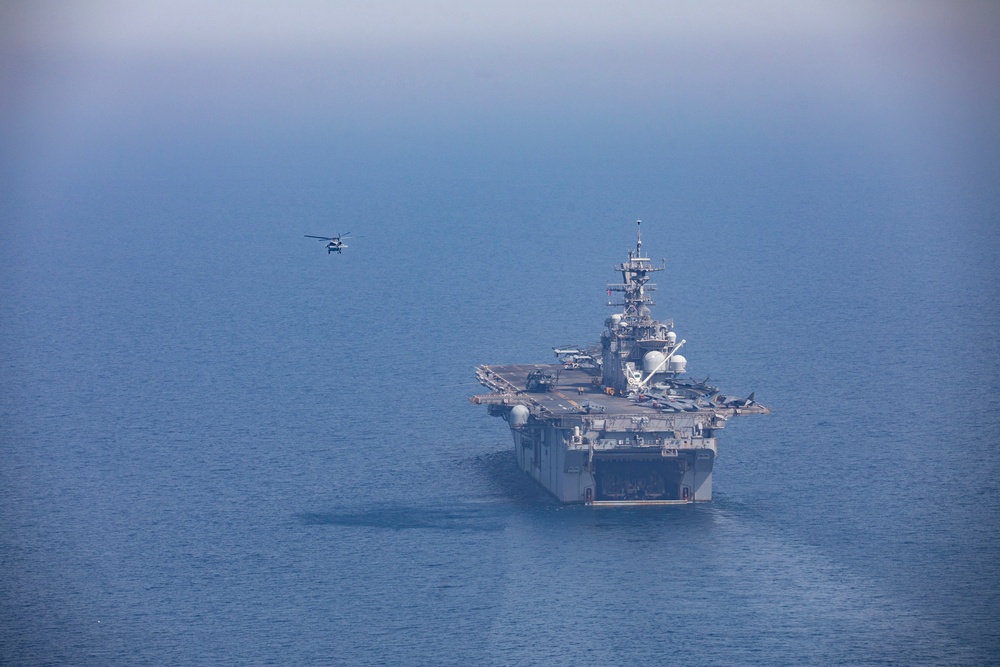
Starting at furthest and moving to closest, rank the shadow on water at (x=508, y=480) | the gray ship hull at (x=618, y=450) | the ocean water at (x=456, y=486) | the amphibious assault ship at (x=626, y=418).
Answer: the shadow on water at (x=508, y=480), the amphibious assault ship at (x=626, y=418), the gray ship hull at (x=618, y=450), the ocean water at (x=456, y=486)

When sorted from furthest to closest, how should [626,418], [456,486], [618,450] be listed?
[456,486] → [618,450] → [626,418]

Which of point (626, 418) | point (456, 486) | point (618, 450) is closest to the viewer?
point (626, 418)

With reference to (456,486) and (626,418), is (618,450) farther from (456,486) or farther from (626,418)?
(456,486)

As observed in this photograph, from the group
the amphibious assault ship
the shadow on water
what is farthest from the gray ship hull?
the shadow on water

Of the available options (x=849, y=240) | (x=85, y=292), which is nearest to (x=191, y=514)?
(x=85, y=292)

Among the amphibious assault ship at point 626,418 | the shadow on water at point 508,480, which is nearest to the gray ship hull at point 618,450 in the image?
the amphibious assault ship at point 626,418

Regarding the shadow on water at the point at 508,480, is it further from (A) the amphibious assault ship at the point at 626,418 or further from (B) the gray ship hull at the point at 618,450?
(B) the gray ship hull at the point at 618,450

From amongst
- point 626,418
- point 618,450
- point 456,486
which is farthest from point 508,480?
point 626,418

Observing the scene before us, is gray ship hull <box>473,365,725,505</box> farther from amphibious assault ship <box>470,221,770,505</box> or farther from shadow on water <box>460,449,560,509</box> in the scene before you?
shadow on water <box>460,449,560,509</box>
